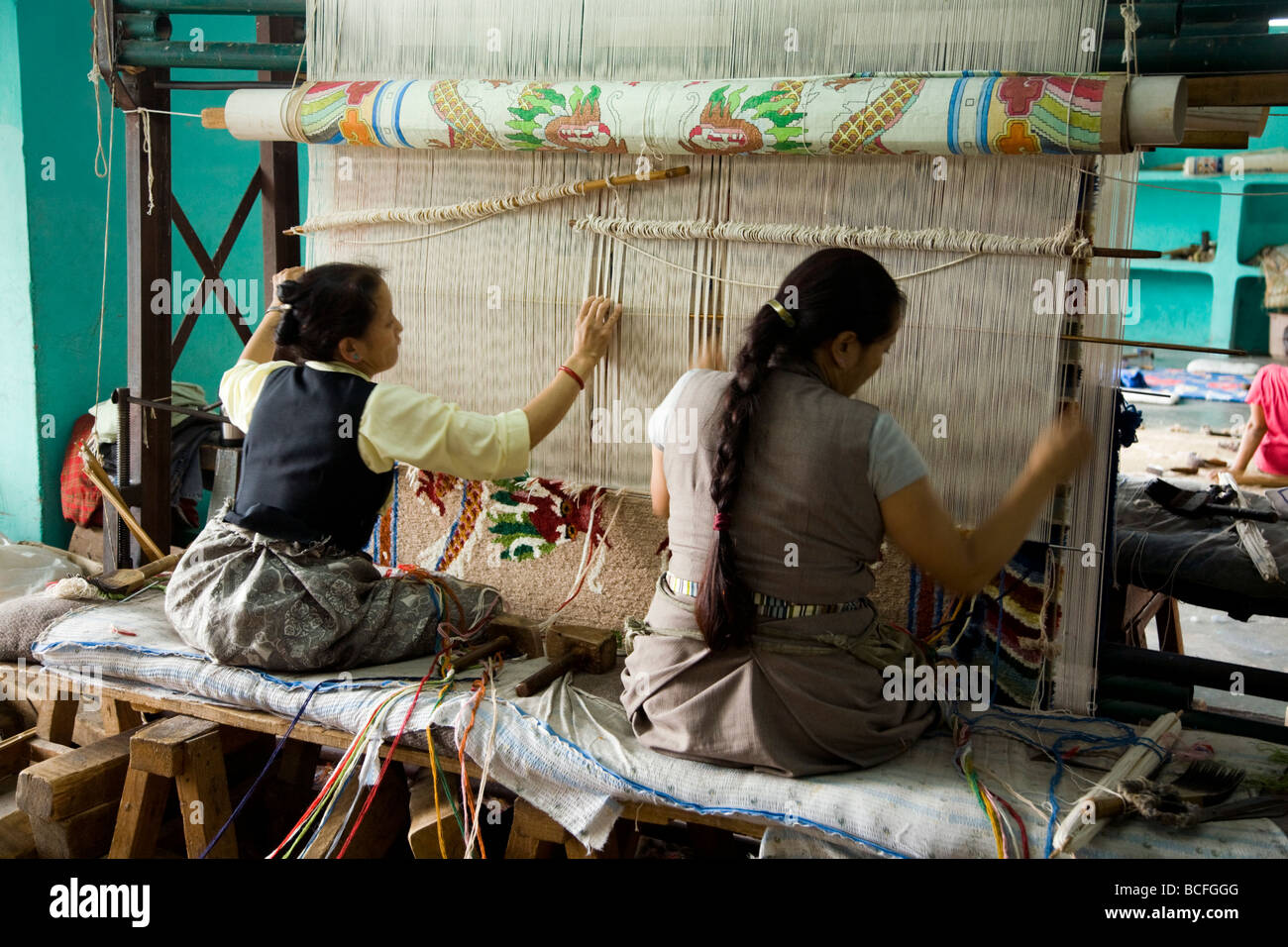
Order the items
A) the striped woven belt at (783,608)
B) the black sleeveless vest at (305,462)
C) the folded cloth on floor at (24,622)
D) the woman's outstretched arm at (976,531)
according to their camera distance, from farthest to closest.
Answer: the folded cloth on floor at (24,622)
the black sleeveless vest at (305,462)
the striped woven belt at (783,608)
the woman's outstretched arm at (976,531)

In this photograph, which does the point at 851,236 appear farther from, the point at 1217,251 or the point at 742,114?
the point at 1217,251

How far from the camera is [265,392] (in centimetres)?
280

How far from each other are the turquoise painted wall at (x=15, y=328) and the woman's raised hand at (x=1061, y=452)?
4678mm

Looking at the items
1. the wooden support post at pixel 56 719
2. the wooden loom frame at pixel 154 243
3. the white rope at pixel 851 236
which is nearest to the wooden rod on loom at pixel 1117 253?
the white rope at pixel 851 236

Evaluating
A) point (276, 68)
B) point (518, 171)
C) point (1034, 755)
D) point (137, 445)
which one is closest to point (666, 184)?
point (518, 171)

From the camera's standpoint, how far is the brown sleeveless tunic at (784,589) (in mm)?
2205

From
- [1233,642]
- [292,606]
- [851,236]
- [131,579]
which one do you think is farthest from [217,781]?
[1233,642]

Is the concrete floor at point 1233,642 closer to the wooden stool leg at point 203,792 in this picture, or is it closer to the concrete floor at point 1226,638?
the concrete floor at point 1226,638

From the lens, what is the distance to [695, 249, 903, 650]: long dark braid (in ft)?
7.24

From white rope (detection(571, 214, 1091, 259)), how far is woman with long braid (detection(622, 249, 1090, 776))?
0.37 meters

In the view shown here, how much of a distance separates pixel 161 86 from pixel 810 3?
2.19m

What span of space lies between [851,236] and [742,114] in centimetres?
38

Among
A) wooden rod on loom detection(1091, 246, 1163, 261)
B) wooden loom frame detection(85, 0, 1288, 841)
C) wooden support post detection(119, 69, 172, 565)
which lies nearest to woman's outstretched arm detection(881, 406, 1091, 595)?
wooden rod on loom detection(1091, 246, 1163, 261)

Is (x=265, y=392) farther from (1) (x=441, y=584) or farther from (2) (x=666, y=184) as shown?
(2) (x=666, y=184)
